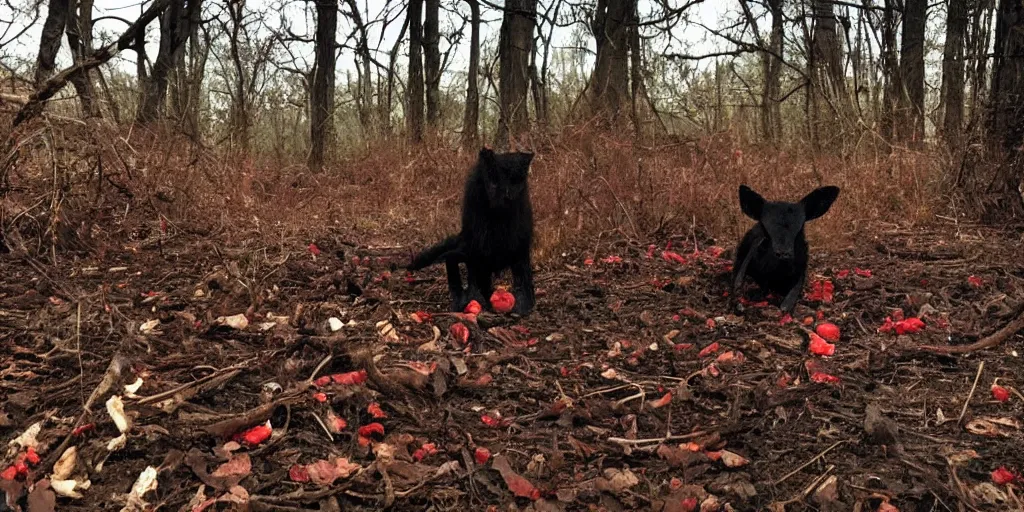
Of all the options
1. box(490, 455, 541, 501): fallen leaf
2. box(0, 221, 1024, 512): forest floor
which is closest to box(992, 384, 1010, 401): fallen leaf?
box(0, 221, 1024, 512): forest floor

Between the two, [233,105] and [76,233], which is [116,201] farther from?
[233,105]

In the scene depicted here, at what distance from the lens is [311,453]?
2758 mm

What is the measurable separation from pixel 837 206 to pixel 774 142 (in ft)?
8.98

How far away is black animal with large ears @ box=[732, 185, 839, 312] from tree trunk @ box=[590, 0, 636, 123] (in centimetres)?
508

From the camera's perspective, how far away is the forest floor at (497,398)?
2.51 m

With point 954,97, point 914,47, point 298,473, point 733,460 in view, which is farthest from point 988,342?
point 914,47

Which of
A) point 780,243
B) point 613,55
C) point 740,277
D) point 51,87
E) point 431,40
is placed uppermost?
point 431,40

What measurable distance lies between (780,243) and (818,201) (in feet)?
1.76

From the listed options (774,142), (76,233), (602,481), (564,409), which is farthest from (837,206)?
(76,233)

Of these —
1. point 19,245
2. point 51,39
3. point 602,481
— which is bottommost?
point 602,481

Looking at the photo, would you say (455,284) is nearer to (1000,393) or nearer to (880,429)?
(880,429)

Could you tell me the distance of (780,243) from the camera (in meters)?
4.71

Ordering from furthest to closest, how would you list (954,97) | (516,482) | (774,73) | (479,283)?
1. (774,73)
2. (954,97)
3. (479,283)
4. (516,482)

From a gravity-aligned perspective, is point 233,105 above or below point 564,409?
above
